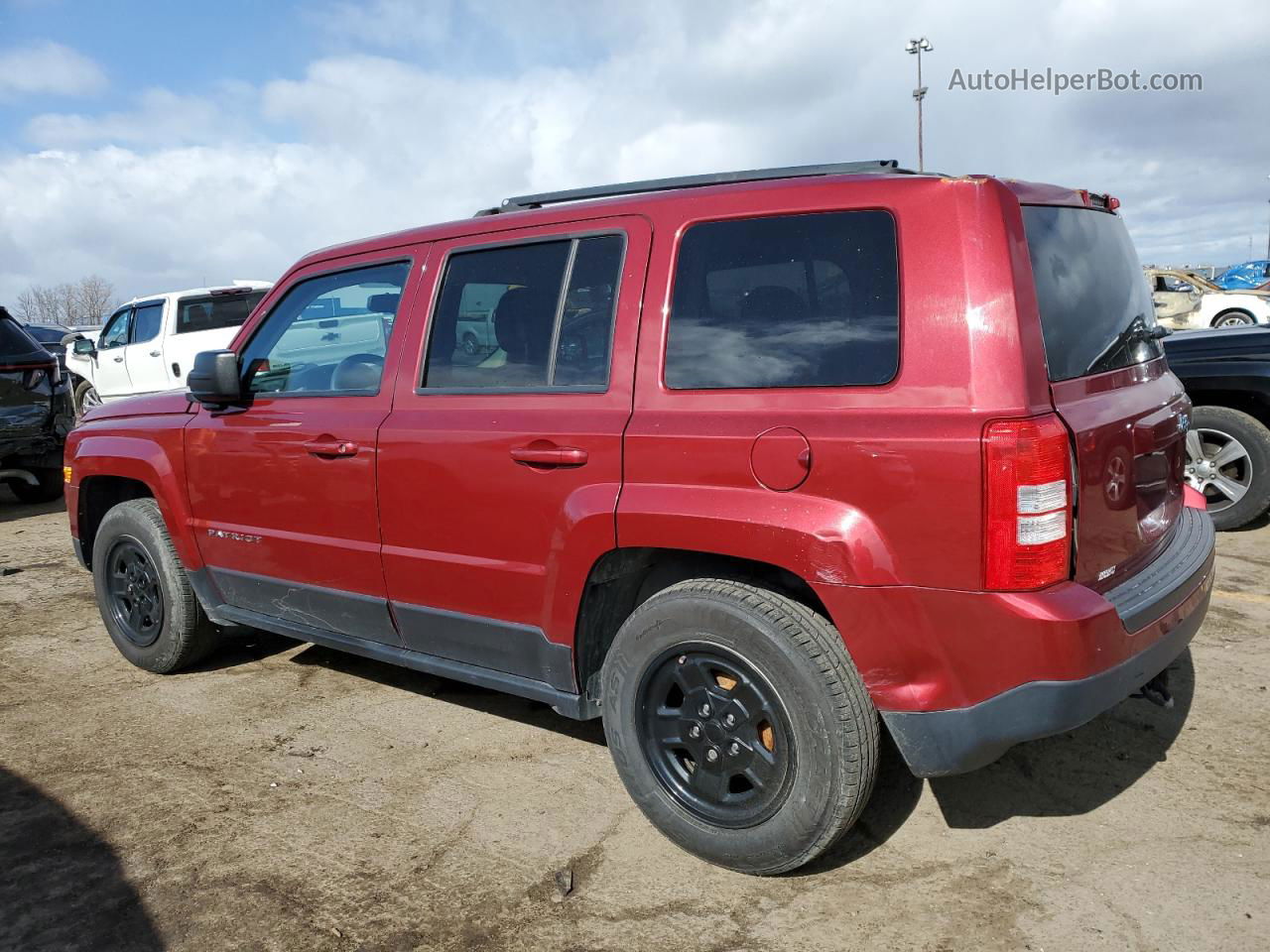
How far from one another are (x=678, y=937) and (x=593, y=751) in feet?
3.77

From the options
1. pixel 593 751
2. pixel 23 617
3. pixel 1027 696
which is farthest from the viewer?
pixel 23 617

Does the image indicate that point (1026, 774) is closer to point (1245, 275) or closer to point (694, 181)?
point (694, 181)

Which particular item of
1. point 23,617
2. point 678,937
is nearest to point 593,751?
point 678,937

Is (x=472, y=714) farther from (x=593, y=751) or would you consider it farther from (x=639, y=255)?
(x=639, y=255)

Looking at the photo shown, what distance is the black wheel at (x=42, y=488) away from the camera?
9.47m

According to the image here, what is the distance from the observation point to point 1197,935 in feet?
8.03

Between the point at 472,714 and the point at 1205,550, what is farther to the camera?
the point at 472,714

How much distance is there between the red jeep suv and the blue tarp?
33703mm

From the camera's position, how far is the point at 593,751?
3.66 m

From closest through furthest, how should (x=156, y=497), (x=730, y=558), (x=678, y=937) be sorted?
(x=678, y=937), (x=730, y=558), (x=156, y=497)

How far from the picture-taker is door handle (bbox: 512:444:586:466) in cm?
293

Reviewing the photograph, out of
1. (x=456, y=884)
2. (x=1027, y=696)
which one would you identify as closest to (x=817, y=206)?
(x=1027, y=696)

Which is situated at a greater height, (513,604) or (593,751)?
(513,604)

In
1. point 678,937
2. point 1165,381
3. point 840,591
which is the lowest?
point 678,937
